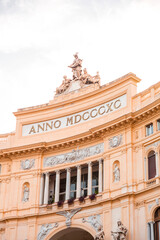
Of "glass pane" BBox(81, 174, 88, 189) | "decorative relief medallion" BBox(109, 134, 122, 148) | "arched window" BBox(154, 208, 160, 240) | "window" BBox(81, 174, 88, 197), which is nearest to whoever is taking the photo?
"arched window" BBox(154, 208, 160, 240)

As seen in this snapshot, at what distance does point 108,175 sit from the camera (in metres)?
33.1

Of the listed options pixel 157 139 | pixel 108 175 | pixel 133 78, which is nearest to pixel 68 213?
pixel 108 175

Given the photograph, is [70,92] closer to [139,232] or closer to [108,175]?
[108,175]

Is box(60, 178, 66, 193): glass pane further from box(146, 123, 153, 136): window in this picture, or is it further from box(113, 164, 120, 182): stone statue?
box(146, 123, 153, 136): window

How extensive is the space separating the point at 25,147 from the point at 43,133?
2.02 metres

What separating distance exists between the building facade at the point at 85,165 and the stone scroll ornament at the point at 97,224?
0.21 ft

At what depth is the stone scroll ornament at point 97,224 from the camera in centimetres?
3097

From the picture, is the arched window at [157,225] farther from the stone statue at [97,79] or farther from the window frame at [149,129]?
the stone statue at [97,79]

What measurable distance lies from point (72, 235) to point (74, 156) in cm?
581

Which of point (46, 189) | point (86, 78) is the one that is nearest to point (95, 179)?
point (46, 189)

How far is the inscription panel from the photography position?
35.2 meters

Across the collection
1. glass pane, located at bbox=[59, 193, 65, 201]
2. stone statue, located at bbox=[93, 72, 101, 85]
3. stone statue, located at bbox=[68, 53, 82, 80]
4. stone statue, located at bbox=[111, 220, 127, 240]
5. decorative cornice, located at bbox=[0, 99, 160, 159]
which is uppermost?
stone statue, located at bbox=[68, 53, 82, 80]

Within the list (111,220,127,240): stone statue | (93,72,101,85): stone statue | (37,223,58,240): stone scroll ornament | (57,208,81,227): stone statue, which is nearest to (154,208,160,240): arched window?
(111,220,127,240): stone statue

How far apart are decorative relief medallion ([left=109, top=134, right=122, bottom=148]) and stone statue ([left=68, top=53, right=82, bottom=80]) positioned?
7.47 metres
